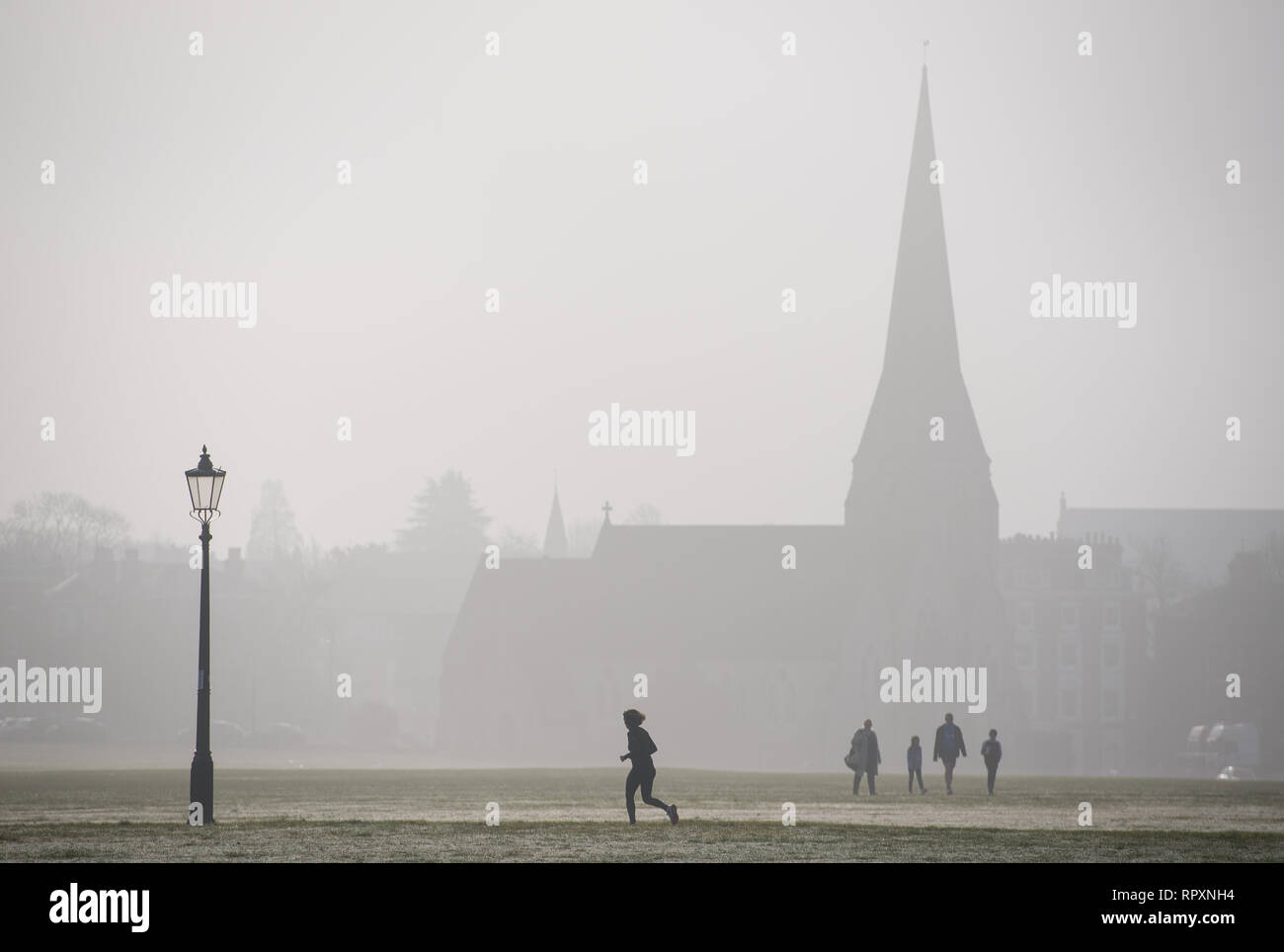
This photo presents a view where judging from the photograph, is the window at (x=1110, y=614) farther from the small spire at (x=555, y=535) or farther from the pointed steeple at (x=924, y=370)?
the small spire at (x=555, y=535)

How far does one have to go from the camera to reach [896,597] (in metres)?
103

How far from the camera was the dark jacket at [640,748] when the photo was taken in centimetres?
2711

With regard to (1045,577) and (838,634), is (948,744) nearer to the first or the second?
(838,634)

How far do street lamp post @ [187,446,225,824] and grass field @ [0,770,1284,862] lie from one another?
0.58 meters

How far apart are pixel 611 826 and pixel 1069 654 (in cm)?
9194

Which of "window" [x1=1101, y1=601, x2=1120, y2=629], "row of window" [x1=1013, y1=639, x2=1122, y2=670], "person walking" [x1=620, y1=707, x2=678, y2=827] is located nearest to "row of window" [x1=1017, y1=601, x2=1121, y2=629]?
"window" [x1=1101, y1=601, x2=1120, y2=629]

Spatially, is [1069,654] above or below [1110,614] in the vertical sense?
below

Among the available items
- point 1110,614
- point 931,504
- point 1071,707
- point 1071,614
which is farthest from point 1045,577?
point 931,504

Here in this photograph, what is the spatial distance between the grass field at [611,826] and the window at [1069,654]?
7167 centimetres

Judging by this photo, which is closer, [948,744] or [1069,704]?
[948,744]

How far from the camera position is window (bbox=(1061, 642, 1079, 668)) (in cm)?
11512

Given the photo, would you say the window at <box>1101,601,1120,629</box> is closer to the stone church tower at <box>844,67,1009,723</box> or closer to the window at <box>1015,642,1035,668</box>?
the window at <box>1015,642,1035,668</box>

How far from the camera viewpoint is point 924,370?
103 m
